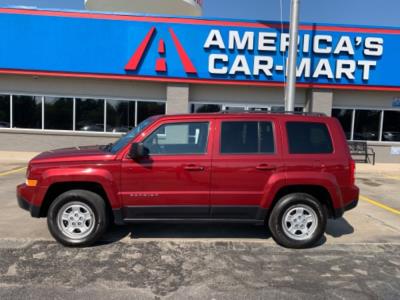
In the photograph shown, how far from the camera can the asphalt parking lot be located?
13.0 ft

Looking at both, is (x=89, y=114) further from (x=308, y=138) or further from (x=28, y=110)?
(x=308, y=138)

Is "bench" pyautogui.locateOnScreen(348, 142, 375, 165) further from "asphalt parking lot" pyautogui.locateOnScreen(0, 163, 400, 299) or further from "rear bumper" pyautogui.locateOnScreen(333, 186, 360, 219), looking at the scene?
"rear bumper" pyautogui.locateOnScreen(333, 186, 360, 219)

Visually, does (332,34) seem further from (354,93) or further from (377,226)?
(377,226)

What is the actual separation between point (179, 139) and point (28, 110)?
41.3ft

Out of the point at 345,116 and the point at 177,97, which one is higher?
the point at 177,97


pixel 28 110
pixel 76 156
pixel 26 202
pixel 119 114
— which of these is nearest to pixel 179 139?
pixel 76 156

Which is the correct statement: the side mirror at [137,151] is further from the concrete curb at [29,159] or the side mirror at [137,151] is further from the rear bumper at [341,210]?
the concrete curb at [29,159]

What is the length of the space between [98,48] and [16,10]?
3.55 meters

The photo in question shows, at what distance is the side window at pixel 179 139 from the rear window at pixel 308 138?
123 centimetres

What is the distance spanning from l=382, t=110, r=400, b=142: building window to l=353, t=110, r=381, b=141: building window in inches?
12.3

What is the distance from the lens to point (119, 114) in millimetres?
15883

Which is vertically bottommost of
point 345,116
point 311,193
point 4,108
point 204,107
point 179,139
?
point 311,193

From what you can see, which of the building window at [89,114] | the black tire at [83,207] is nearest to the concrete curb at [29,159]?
the building window at [89,114]

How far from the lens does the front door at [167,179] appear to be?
512 centimetres
